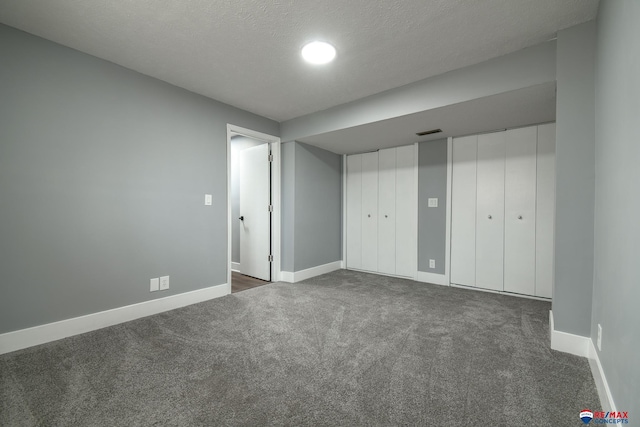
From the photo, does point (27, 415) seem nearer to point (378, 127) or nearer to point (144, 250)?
point (144, 250)

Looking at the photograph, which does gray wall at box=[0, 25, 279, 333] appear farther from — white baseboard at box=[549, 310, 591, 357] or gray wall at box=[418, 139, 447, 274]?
white baseboard at box=[549, 310, 591, 357]

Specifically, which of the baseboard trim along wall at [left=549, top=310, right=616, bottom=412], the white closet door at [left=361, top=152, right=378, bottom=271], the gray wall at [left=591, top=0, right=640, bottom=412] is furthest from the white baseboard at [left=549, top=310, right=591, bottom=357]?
the white closet door at [left=361, top=152, right=378, bottom=271]

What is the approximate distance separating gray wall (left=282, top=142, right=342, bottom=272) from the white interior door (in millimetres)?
260

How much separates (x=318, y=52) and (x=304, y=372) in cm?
238

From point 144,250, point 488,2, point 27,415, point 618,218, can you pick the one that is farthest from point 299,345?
point 488,2

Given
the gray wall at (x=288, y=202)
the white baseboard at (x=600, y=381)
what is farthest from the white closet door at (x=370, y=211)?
the white baseboard at (x=600, y=381)

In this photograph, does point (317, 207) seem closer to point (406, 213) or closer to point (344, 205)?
point (344, 205)

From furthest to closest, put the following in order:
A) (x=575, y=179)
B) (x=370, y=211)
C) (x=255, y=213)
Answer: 1. (x=370, y=211)
2. (x=255, y=213)
3. (x=575, y=179)

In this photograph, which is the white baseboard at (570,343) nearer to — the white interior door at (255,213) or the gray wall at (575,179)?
the gray wall at (575,179)

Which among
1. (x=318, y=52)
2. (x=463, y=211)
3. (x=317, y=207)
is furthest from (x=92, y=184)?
(x=463, y=211)

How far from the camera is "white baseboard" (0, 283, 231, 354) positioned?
6.38 ft

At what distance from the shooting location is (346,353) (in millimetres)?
1936

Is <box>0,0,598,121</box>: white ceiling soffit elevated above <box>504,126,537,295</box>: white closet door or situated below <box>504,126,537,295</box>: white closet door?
above

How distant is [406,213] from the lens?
4.07 meters
